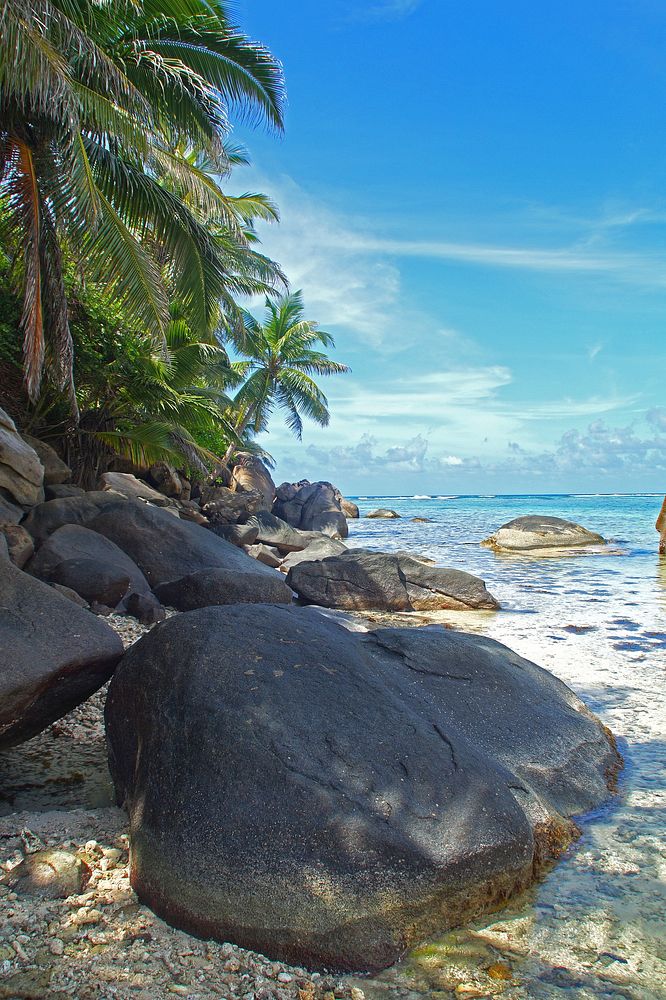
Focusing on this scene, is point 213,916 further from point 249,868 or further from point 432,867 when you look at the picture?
point 432,867

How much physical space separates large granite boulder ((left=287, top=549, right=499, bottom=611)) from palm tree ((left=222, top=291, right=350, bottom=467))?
20318 millimetres

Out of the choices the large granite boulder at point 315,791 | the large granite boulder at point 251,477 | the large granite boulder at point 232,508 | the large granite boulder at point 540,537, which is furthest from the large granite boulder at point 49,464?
the large granite boulder at point 540,537

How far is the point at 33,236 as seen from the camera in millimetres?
9469

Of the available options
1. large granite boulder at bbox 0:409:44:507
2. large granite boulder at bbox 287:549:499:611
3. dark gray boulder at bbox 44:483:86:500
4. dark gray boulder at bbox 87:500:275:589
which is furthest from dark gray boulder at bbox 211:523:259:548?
large granite boulder at bbox 0:409:44:507

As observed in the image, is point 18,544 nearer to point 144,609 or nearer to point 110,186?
point 144,609

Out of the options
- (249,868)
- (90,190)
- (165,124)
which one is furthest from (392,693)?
(165,124)

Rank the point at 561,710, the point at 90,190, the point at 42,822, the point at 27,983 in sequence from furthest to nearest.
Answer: the point at 90,190, the point at 561,710, the point at 42,822, the point at 27,983

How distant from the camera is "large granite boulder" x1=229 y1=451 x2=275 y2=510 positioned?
26.5 m

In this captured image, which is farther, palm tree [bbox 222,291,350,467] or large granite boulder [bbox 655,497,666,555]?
palm tree [bbox 222,291,350,467]

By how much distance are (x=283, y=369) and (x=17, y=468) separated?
23.0m

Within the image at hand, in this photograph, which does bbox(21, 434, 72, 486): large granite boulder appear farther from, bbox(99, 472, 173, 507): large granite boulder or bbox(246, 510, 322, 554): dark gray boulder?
Result: bbox(246, 510, 322, 554): dark gray boulder

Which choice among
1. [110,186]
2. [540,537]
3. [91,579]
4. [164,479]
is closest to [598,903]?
[91,579]

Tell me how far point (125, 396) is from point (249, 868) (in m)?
13.3

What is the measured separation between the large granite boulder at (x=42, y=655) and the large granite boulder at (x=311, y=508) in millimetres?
23058
